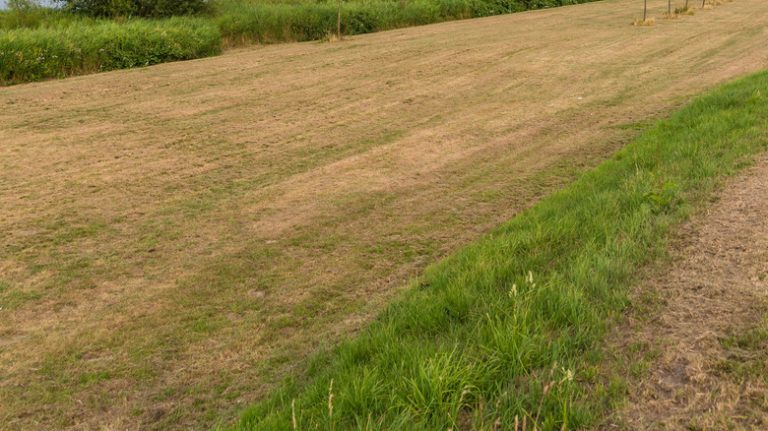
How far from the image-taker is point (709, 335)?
3.16 metres

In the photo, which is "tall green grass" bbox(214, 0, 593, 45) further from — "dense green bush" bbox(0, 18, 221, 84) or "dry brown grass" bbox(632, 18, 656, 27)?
"dry brown grass" bbox(632, 18, 656, 27)

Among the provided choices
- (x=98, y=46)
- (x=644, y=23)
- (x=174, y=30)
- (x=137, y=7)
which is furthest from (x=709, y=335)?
(x=644, y=23)

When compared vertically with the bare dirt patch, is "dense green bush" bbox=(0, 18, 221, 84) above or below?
above

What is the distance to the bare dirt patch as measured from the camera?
265 cm

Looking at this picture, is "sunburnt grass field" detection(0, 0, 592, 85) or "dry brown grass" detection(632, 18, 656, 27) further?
"dry brown grass" detection(632, 18, 656, 27)

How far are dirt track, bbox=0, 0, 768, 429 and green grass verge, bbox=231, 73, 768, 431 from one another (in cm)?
65

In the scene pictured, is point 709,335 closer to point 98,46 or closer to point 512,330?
point 512,330

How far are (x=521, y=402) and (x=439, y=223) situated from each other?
141 inches

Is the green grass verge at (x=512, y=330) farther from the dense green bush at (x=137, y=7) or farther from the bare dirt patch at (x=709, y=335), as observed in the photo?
the dense green bush at (x=137, y=7)

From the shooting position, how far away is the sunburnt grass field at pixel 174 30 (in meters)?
15.5

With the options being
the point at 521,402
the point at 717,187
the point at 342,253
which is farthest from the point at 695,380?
the point at 342,253

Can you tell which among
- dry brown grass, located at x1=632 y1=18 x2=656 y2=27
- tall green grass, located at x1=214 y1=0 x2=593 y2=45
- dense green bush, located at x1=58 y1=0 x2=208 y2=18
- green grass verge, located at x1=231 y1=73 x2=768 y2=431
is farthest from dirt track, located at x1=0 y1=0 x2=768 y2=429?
dry brown grass, located at x1=632 y1=18 x2=656 y2=27

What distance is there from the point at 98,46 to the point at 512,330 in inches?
639

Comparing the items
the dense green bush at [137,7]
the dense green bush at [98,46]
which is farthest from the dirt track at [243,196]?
the dense green bush at [137,7]
